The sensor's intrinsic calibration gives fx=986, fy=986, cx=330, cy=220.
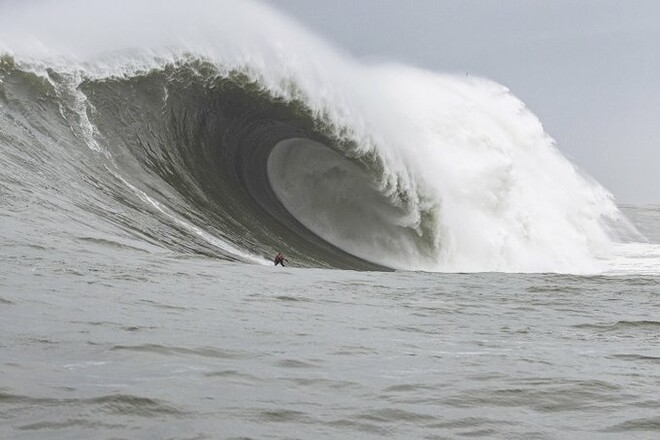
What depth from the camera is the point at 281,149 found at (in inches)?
689

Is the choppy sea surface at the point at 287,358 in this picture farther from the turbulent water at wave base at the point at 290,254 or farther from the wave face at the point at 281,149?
the wave face at the point at 281,149

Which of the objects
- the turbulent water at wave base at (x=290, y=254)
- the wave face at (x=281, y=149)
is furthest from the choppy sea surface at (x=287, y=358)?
the wave face at (x=281, y=149)

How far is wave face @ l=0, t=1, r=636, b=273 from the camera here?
13.1 meters

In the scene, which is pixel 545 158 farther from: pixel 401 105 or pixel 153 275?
pixel 153 275

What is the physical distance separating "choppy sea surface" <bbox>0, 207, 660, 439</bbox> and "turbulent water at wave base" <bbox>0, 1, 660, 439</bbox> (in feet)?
0.07

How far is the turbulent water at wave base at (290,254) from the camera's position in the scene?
395 centimetres

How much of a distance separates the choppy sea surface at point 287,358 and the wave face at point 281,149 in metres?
4.36

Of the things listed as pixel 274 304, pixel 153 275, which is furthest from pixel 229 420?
pixel 153 275

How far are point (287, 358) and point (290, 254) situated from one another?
847 cm

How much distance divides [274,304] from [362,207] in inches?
415

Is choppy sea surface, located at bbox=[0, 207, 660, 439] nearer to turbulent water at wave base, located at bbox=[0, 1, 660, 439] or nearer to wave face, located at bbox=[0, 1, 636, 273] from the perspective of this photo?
turbulent water at wave base, located at bbox=[0, 1, 660, 439]

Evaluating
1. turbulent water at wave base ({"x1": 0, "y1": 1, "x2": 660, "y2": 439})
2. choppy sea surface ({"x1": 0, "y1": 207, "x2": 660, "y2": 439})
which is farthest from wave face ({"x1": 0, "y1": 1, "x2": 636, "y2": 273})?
choppy sea surface ({"x1": 0, "y1": 207, "x2": 660, "y2": 439})

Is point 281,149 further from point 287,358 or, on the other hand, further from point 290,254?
point 287,358

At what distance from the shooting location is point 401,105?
63.2 feet
